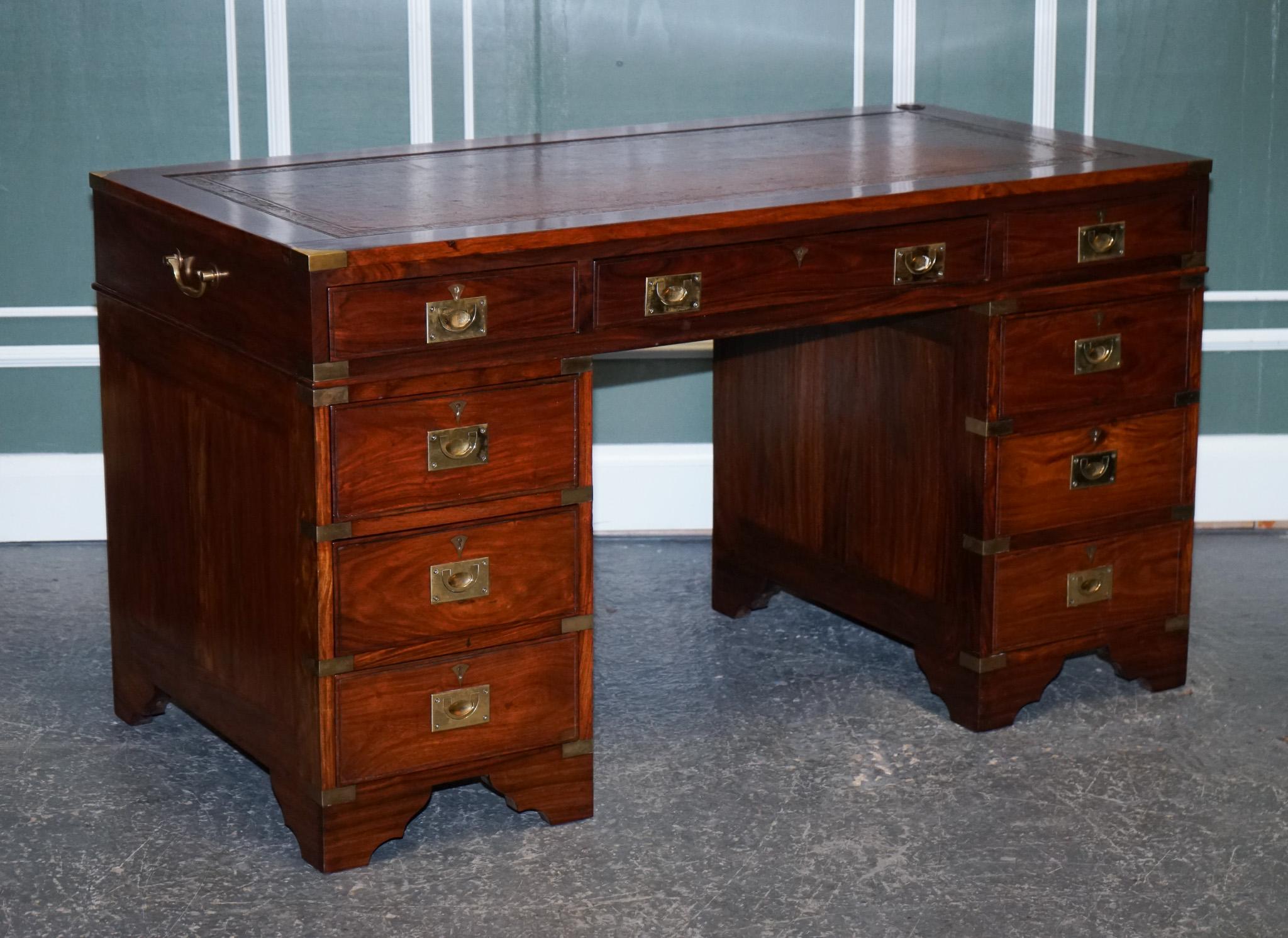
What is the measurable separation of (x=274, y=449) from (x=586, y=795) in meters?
0.76

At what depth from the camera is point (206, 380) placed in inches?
120

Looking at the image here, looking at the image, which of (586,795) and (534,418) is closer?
(534,418)

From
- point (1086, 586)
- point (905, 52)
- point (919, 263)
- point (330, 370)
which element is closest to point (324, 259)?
point (330, 370)

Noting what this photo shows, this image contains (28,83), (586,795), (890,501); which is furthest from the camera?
(28,83)

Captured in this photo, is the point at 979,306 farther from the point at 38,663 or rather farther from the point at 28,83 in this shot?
the point at 28,83

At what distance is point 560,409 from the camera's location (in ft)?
9.72

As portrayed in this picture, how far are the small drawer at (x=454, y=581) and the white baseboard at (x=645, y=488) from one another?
1.53 meters

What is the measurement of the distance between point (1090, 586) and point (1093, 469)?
22 centimetres

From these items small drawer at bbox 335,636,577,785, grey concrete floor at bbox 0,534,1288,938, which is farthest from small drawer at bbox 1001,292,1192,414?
small drawer at bbox 335,636,577,785

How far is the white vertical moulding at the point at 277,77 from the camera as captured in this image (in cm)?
423

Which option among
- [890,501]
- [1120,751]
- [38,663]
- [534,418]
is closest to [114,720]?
[38,663]

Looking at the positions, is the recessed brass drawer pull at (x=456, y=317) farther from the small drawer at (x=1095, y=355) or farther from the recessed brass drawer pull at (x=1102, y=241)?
the recessed brass drawer pull at (x=1102, y=241)

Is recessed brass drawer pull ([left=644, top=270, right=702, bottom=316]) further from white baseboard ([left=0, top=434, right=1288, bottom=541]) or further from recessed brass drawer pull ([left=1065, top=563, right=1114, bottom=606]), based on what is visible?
white baseboard ([left=0, top=434, right=1288, bottom=541])

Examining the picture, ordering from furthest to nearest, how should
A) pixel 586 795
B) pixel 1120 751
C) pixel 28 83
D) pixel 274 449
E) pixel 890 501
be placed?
pixel 28 83, pixel 890 501, pixel 1120 751, pixel 586 795, pixel 274 449
